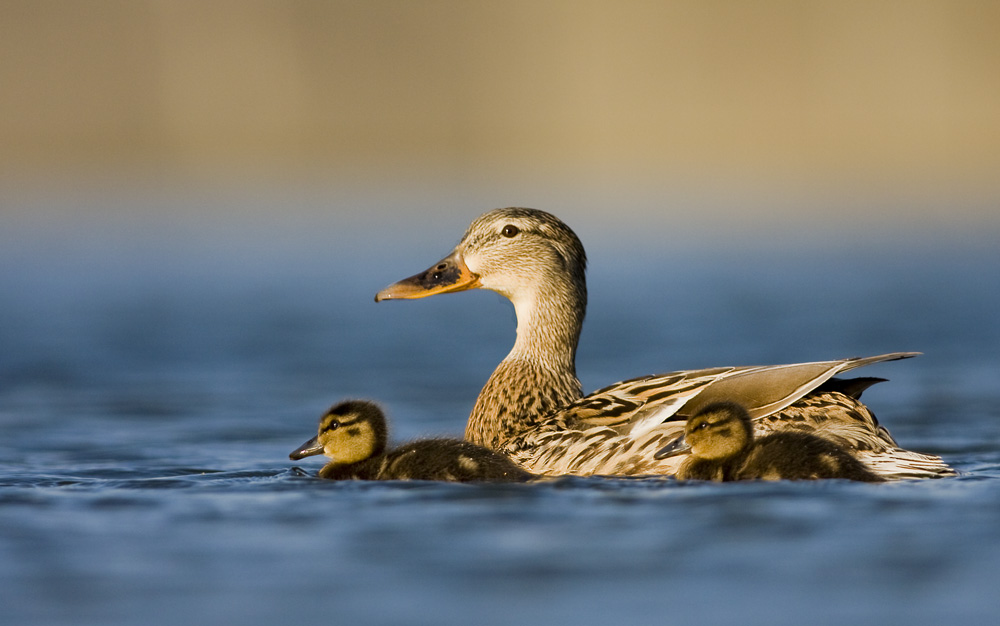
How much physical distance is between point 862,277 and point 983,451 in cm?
1044

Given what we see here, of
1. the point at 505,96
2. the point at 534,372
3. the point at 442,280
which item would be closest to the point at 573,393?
the point at 534,372

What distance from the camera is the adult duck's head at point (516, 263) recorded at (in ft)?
24.7

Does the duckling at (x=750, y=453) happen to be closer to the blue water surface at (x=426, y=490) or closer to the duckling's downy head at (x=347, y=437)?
the blue water surface at (x=426, y=490)

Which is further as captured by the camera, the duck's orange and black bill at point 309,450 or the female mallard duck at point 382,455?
the duck's orange and black bill at point 309,450

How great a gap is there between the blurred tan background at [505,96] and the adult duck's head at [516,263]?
68.9ft

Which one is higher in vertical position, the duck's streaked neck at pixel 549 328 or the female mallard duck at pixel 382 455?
the duck's streaked neck at pixel 549 328

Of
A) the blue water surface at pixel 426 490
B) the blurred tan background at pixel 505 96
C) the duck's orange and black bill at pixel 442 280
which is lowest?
the blue water surface at pixel 426 490

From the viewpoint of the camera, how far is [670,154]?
38.5 m

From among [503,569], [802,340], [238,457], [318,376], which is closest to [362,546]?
[503,569]

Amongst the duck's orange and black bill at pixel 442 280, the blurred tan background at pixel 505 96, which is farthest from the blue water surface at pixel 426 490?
the blurred tan background at pixel 505 96

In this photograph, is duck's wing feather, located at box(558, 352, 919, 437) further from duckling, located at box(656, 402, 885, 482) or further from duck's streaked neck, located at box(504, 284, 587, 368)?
duck's streaked neck, located at box(504, 284, 587, 368)

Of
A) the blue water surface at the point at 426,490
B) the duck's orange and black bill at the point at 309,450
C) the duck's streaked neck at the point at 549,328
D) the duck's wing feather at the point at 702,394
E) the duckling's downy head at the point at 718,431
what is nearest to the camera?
the blue water surface at the point at 426,490

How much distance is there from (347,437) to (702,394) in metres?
1.48

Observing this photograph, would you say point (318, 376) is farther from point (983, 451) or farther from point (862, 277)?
point (862, 277)
